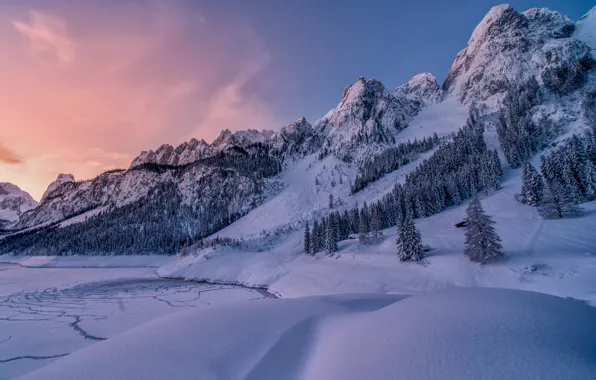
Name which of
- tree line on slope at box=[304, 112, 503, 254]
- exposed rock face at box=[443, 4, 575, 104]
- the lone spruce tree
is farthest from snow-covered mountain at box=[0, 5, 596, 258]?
the lone spruce tree

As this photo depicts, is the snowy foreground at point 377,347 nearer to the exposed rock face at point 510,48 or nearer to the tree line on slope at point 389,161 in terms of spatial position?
the tree line on slope at point 389,161

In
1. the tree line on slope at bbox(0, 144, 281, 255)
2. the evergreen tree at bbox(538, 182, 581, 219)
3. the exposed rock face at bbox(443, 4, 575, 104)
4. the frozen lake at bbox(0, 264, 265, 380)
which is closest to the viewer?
the frozen lake at bbox(0, 264, 265, 380)

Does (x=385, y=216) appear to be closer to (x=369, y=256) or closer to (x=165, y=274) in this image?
(x=369, y=256)

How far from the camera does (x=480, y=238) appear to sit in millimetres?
33594

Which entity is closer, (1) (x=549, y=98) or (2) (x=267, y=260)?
(2) (x=267, y=260)

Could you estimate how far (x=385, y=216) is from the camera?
268 ft

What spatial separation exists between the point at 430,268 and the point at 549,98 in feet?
472

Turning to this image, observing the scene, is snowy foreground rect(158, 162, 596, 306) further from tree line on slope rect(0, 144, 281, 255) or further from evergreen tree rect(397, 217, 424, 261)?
tree line on slope rect(0, 144, 281, 255)

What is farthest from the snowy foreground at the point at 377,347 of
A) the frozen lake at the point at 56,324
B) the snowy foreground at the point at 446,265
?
the snowy foreground at the point at 446,265

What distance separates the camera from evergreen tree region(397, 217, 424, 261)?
130ft

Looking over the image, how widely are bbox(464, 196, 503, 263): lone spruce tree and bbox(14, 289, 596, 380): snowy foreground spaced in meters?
24.8

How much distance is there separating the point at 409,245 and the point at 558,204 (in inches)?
1333

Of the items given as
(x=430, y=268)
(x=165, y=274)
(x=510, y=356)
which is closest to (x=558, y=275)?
(x=430, y=268)

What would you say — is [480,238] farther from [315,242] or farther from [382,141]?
[382,141]
